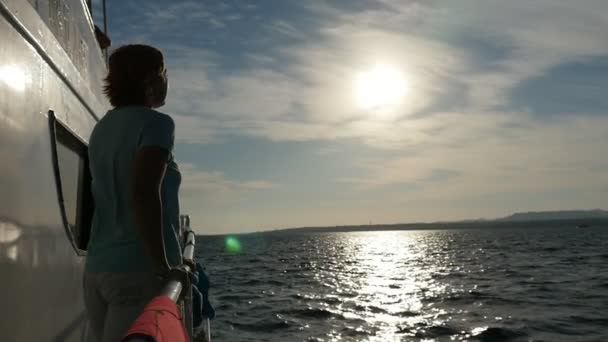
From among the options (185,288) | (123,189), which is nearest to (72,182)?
(123,189)

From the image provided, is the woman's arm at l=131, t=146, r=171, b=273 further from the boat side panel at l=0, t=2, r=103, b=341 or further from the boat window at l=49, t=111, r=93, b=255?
the boat window at l=49, t=111, r=93, b=255

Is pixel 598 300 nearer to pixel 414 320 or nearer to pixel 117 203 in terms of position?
pixel 414 320

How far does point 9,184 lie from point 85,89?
2243 mm

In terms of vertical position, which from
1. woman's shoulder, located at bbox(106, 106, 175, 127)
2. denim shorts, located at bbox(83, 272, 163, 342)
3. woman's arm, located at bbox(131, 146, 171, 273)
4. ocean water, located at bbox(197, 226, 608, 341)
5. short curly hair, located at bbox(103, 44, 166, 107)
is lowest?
ocean water, located at bbox(197, 226, 608, 341)

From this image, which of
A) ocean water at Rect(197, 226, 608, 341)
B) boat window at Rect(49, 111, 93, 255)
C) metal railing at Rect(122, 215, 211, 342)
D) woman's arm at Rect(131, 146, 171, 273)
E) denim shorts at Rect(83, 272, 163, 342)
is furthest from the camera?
ocean water at Rect(197, 226, 608, 341)

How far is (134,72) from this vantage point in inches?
95.5

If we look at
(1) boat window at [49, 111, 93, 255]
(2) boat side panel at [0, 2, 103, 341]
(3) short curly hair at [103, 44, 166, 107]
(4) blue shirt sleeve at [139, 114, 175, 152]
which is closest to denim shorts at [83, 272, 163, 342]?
(2) boat side panel at [0, 2, 103, 341]

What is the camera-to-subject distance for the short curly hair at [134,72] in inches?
94.7

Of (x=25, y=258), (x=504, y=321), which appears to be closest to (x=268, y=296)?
(x=504, y=321)

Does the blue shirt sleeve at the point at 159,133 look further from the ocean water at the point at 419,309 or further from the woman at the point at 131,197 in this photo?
the ocean water at the point at 419,309

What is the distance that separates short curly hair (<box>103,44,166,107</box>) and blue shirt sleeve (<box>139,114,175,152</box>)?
231 millimetres

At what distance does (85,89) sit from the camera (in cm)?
425

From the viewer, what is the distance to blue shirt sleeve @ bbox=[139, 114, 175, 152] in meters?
2.20

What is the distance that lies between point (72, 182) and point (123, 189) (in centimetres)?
158
